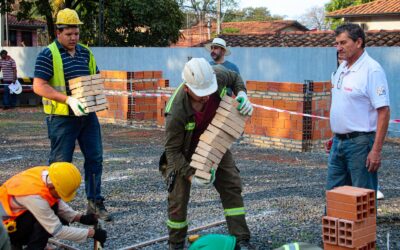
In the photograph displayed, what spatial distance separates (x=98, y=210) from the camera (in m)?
6.48

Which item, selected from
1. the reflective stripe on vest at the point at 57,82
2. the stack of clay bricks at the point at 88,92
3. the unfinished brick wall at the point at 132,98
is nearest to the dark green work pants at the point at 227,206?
the stack of clay bricks at the point at 88,92

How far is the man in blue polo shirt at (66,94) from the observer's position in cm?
600

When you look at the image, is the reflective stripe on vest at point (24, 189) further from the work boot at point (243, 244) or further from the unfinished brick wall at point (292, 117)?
the unfinished brick wall at point (292, 117)

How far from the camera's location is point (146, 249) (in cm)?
554

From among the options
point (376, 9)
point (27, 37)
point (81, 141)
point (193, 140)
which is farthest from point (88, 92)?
point (27, 37)

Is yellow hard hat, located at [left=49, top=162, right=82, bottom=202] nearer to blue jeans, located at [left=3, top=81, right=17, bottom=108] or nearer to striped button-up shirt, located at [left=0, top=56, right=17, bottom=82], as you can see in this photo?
blue jeans, located at [left=3, top=81, right=17, bottom=108]

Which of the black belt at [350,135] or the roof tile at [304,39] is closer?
the black belt at [350,135]

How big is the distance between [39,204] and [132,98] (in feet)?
36.2

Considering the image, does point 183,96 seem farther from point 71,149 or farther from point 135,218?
point 135,218

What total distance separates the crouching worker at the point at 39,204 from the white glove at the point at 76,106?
120 cm

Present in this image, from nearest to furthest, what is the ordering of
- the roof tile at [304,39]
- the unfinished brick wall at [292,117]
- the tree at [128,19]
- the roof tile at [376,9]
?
the unfinished brick wall at [292,117], the roof tile at [304,39], the roof tile at [376,9], the tree at [128,19]

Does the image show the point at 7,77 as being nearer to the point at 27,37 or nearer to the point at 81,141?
the point at 81,141

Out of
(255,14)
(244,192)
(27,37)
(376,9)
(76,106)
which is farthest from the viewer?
(255,14)

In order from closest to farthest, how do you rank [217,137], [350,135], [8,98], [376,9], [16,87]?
1. [217,137]
2. [350,135]
3. [16,87]
4. [8,98]
5. [376,9]
